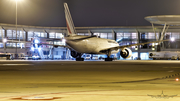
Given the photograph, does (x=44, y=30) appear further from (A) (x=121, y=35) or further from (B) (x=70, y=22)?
(B) (x=70, y=22)

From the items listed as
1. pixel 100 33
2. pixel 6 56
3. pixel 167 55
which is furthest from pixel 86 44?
pixel 100 33

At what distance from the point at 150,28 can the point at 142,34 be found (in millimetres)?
4749

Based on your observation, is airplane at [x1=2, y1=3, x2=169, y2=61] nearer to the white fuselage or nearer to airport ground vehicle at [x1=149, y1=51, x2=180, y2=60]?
the white fuselage

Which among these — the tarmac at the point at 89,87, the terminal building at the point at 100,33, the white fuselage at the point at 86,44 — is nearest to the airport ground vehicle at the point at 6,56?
the terminal building at the point at 100,33

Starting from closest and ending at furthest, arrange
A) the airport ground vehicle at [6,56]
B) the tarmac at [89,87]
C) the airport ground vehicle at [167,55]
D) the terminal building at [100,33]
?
the tarmac at [89,87]
the airport ground vehicle at [6,56]
the airport ground vehicle at [167,55]
the terminal building at [100,33]

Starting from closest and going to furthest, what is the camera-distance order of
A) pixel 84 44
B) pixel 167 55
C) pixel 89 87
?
pixel 89 87
pixel 84 44
pixel 167 55

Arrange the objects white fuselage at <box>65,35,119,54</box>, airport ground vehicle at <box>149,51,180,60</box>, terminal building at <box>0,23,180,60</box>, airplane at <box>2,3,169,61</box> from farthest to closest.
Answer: terminal building at <box>0,23,180,60</box> → airport ground vehicle at <box>149,51,180,60</box> → airplane at <box>2,3,169,61</box> → white fuselage at <box>65,35,119,54</box>

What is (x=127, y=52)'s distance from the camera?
194ft

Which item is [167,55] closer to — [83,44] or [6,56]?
[83,44]

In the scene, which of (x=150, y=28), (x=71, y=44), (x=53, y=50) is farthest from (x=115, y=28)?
(x=71, y=44)

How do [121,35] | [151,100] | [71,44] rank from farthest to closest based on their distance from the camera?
[121,35] → [71,44] → [151,100]

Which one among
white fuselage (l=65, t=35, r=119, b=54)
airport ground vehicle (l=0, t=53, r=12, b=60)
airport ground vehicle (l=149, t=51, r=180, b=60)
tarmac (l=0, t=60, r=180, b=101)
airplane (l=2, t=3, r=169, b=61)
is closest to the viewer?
tarmac (l=0, t=60, r=180, b=101)

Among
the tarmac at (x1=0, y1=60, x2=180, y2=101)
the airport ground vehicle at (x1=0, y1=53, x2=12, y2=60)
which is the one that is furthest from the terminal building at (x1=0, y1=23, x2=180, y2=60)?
the tarmac at (x1=0, y1=60, x2=180, y2=101)

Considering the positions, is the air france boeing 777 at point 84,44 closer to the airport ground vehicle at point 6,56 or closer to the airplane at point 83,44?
the airplane at point 83,44
